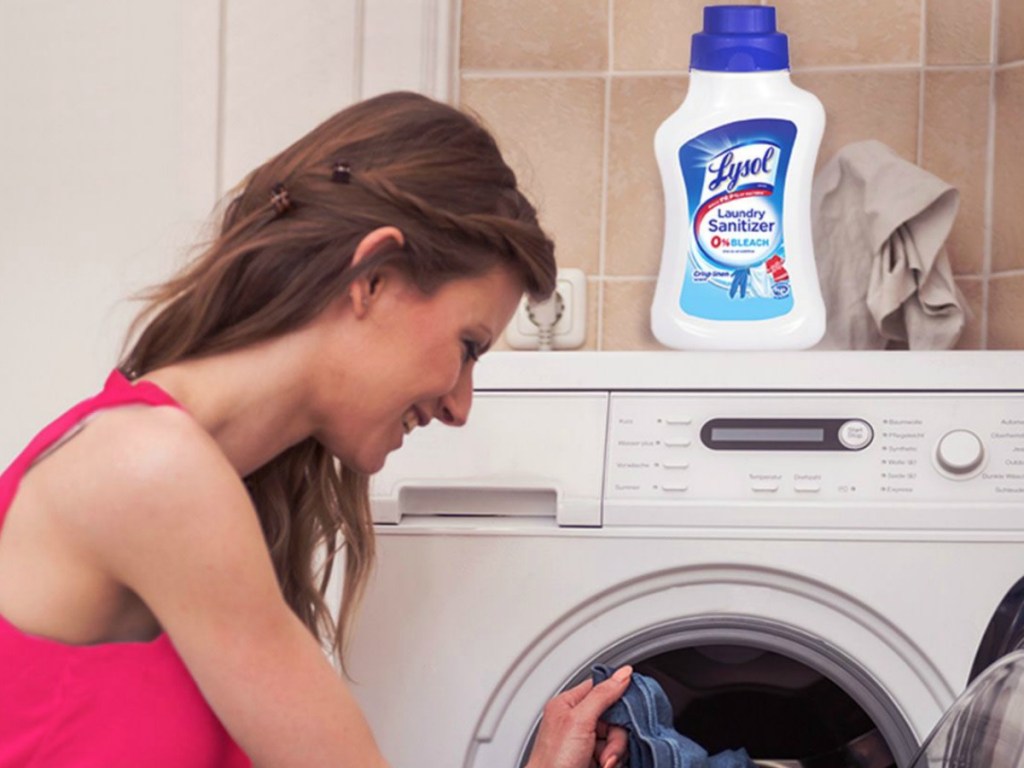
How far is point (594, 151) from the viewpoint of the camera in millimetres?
1898

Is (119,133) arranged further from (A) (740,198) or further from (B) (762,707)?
(B) (762,707)

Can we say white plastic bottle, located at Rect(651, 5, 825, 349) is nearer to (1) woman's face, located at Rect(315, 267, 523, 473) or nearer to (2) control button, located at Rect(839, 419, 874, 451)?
(2) control button, located at Rect(839, 419, 874, 451)

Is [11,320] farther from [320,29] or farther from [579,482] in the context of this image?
[579,482]

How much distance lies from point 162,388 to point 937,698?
29.0 inches

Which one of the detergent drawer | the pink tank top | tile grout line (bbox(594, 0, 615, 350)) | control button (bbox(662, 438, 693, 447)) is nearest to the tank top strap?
the pink tank top

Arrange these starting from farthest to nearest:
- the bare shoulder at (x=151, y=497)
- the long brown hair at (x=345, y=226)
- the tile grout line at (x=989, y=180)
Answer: the tile grout line at (x=989, y=180)
the long brown hair at (x=345, y=226)
the bare shoulder at (x=151, y=497)

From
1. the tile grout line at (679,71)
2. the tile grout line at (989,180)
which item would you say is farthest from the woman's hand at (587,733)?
the tile grout line at (679,71)

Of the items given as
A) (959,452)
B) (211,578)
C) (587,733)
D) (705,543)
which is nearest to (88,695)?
(211,578)

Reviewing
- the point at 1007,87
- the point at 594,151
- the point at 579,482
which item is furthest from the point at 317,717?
the point at 1007,87

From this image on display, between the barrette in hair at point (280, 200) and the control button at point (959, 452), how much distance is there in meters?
0.65

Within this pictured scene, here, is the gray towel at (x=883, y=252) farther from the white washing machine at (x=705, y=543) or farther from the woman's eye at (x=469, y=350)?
the woman's eye at (x=469, y=350)

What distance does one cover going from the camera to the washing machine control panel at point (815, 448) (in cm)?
129

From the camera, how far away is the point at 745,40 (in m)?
1.59

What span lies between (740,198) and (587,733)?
64 centimetres
